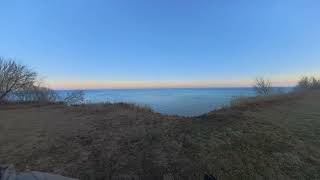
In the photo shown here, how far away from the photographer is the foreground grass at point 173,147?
8969mm

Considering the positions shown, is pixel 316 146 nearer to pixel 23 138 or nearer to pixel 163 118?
pixel 163 118

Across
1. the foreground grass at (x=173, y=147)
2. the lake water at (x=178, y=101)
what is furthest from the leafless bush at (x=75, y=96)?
the foreground grass at (x=173, y=147)

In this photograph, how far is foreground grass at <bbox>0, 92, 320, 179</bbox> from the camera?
29.4 feet

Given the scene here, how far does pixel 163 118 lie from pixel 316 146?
5281 mm

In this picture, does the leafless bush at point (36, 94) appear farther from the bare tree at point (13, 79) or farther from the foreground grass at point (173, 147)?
the foreground grass at point (173, 147)

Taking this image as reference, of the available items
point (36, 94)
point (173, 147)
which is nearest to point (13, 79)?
point (36, 94)

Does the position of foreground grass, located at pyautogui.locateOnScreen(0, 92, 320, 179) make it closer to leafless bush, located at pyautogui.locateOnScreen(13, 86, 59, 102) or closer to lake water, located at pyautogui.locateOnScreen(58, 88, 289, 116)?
lake water, located at pyautogui.locateOnScreen(58, 88, 289, 116)

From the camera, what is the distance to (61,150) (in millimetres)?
10594

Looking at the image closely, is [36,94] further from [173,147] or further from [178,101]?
[173,147]

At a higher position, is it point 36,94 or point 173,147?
point 36,94

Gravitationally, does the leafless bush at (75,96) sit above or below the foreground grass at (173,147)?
above

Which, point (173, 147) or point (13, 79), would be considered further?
point (13, 79)

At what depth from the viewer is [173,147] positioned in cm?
1022

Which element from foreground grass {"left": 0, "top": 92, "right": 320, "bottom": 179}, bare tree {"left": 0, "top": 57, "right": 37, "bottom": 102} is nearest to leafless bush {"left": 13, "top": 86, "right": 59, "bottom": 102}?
bare tree {"left": 0, "top": 57, "right": 37, "bottom": 102}
